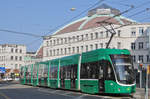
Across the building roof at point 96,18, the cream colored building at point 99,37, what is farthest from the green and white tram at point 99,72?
the building roof at point 96,18

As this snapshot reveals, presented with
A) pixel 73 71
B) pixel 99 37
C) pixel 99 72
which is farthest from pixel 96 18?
pixel 99 72

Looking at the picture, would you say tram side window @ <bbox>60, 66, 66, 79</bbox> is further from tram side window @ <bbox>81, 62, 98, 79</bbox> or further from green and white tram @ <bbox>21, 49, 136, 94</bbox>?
tram side window @ <bbox>81, 62, 98, 79</bbox>

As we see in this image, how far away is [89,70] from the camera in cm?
2267

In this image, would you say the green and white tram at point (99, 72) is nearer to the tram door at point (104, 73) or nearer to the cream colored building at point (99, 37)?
the tram door at point (104, 73)

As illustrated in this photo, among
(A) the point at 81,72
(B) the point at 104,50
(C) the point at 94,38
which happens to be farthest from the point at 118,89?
(C) the point at 94,38

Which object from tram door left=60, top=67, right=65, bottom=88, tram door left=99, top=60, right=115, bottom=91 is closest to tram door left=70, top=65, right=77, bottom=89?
tram door left=60, top=67, right=65, bottom=88

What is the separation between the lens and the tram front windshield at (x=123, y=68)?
1988 cm

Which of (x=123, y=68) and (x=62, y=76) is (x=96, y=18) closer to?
(x=62, y=76)

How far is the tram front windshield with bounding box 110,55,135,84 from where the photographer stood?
65.2 feet

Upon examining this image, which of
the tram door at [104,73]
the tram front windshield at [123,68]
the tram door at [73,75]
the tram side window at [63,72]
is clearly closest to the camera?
the tram front windshield at [123,68]

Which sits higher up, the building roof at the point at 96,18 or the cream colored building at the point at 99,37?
the building roof at the point at 96,18

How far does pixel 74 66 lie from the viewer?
25422mm

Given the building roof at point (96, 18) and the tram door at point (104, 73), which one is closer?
the tram door at point (104, 73)

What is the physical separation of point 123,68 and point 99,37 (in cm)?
5531
